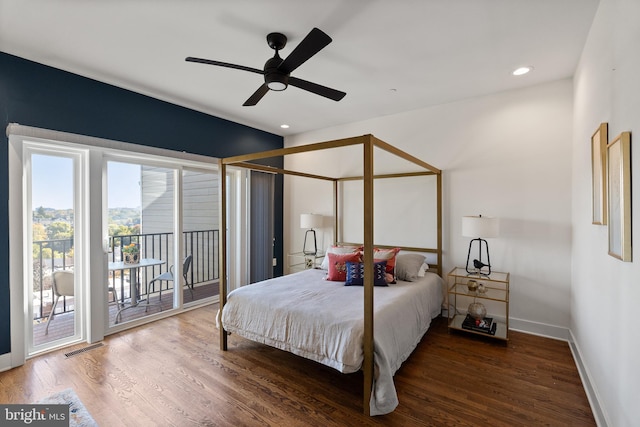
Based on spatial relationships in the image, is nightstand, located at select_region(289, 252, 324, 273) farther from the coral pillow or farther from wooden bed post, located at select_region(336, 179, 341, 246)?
the coral pillow

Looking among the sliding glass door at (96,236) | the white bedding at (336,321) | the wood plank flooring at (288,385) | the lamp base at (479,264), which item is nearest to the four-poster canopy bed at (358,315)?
the white bedding at (336,321)

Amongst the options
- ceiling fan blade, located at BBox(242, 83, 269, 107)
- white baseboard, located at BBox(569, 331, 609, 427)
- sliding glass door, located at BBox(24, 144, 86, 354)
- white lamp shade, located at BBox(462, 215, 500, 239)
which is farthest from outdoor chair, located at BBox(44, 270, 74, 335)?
white baseboard, located at BBox(569, 331, 609, 427)

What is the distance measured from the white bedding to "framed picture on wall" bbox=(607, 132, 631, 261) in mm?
1447

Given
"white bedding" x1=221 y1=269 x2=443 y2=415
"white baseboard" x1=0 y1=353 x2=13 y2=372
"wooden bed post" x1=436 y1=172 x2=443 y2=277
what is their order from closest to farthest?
"white bedding" x1=221 y1=269 x2=443 y2=415, "white baseboard" x1=0 y1=353 x2=13 y2=372, "wooden bed post" x1=436 y1=172 x2=443 y2=277

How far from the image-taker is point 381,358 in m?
2.01

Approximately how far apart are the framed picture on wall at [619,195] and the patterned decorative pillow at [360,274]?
181 centimetres

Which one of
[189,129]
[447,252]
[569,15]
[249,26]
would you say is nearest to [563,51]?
[569,15]

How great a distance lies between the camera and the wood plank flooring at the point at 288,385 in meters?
1.93

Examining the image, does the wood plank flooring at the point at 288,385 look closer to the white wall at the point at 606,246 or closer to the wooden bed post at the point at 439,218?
the white wall at the point at 606,246

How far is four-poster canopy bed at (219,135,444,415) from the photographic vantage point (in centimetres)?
200

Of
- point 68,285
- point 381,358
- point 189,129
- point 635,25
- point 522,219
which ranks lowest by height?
point 381,358

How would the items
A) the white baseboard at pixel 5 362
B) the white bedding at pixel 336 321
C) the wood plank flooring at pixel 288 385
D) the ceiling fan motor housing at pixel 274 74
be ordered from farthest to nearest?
1. the white baseboard at pixel 5 362
2. the ceiling fan motor housing at pixel 274 74
3. the white bedding at pixel 336 321
4. the wood plank flooring at pixel 288 385

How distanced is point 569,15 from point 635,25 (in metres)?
0.95

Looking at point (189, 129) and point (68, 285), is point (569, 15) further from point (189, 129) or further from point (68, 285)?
point (68, 285)
